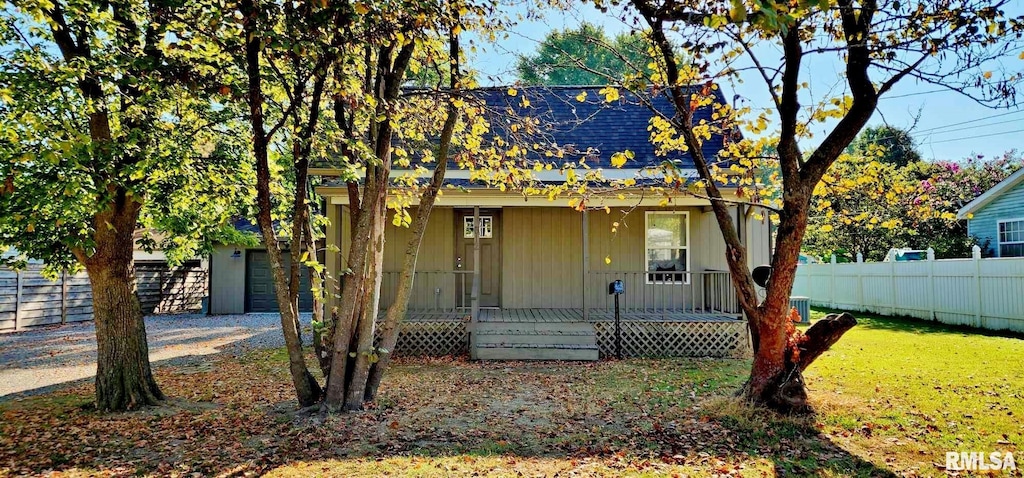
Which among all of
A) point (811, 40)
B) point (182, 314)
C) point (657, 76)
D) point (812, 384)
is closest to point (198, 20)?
point (657, 76)

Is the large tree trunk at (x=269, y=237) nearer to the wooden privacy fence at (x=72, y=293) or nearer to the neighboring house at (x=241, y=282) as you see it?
the wooden privacy fence at (x=72, y=293)

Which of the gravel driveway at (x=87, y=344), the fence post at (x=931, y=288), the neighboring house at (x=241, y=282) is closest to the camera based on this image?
the gravel driveway at (x=87, y=344)

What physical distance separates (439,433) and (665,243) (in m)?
6.90

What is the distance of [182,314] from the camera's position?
16.7 meters

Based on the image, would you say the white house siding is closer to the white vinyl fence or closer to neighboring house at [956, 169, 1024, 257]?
neighboring house at [956, 169, 1024, 257]

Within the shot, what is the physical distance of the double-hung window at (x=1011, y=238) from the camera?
1594 cm

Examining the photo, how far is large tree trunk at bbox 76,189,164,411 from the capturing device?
594cm

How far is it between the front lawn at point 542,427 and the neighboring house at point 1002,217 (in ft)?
37.6

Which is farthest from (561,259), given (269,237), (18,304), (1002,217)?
(1002,217)

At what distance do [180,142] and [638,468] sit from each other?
5.67m

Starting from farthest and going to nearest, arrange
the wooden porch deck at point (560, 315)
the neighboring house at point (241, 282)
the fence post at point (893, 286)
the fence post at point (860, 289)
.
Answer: the neighboring house at point (241, 282) → the fence post at point (860, 289) → the fence post at point (893, 286) → the wooden porch deck at point (560, 315)

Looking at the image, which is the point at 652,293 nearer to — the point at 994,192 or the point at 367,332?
the point at 367,332

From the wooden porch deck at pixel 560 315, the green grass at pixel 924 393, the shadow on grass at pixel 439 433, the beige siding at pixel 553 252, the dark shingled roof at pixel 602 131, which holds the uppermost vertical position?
the dark shingled roof at pixel 602 131

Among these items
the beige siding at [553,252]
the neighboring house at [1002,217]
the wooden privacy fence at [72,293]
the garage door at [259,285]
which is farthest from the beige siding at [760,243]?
the wooden privacy fence at [72,293]
